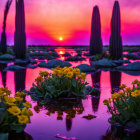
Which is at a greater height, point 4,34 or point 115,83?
point 4,34

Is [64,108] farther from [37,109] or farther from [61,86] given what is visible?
[61,86]

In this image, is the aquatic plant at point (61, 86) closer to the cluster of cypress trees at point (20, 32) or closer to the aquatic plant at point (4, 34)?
the cluster of cypress trees at point (20, 32)

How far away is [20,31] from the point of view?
63.1 ft

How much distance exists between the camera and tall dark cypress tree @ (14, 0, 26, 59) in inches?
752

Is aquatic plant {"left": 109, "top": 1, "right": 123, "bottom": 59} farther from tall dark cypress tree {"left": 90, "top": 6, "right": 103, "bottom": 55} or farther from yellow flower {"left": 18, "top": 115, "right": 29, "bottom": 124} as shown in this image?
yellow flower {"left": 18, "top": 115, "right": 29, "bottom": 124}

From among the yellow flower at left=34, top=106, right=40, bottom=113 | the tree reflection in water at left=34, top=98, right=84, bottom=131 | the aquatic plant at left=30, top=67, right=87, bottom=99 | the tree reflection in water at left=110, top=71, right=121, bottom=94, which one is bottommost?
the yellow flower at left=34, top=106, right=40, bottom=113

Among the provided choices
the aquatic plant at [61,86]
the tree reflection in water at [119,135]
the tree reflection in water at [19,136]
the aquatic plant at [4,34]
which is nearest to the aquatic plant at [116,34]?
the aquatic plant at [4,34]

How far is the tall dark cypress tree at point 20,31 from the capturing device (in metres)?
19.1

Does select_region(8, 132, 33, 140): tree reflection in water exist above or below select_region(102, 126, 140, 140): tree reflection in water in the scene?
below

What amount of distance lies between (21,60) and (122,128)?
1616 centimetres

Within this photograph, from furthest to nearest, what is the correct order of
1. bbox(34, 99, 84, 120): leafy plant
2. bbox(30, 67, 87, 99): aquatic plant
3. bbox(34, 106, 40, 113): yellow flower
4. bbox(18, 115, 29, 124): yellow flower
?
bbox(30, 67, 87, 99): aquatic plant, bbox(34, 106, 40, 113): yellow flower, bbox(34, 99, 84, 120): leafy plant, bbox(18, 115, 29, 124): yellow flower

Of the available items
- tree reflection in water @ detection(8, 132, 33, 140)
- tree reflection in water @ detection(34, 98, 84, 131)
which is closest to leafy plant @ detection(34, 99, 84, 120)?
tree reflection in water @ detection(34, 98, 84, 131)

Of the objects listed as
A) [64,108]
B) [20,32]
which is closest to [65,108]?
[64,108]

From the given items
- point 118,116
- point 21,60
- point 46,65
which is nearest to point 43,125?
point 118,116
